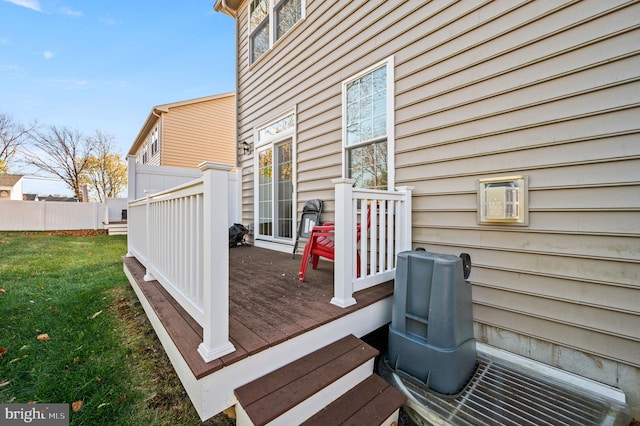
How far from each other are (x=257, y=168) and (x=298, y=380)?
428cm

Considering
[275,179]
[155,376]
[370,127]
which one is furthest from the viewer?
[275,179]

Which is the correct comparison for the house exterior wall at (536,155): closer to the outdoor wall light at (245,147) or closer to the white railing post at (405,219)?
the white railing post at (405,219)

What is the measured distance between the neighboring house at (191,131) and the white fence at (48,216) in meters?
3.05

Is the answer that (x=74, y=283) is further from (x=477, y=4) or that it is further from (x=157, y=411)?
(x=477, y=4)

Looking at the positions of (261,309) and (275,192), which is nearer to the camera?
(261,309)

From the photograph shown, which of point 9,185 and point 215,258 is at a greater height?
point 9,185

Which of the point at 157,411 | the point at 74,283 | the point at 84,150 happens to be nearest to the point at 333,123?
the point at 157,411

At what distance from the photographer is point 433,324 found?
161cm

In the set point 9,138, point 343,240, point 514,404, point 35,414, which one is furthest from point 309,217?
point 9,138

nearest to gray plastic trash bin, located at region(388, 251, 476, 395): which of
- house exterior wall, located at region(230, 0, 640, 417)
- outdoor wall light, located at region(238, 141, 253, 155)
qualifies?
house exterior wall, located at region(230, 0, 640, 417)

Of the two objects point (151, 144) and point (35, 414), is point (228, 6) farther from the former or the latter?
point (151, 144)

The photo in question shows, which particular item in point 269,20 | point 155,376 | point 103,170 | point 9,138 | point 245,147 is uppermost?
point 9,138

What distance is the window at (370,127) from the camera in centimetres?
276

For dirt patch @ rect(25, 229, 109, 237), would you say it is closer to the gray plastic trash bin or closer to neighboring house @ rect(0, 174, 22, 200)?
the gray plastic trash bin
